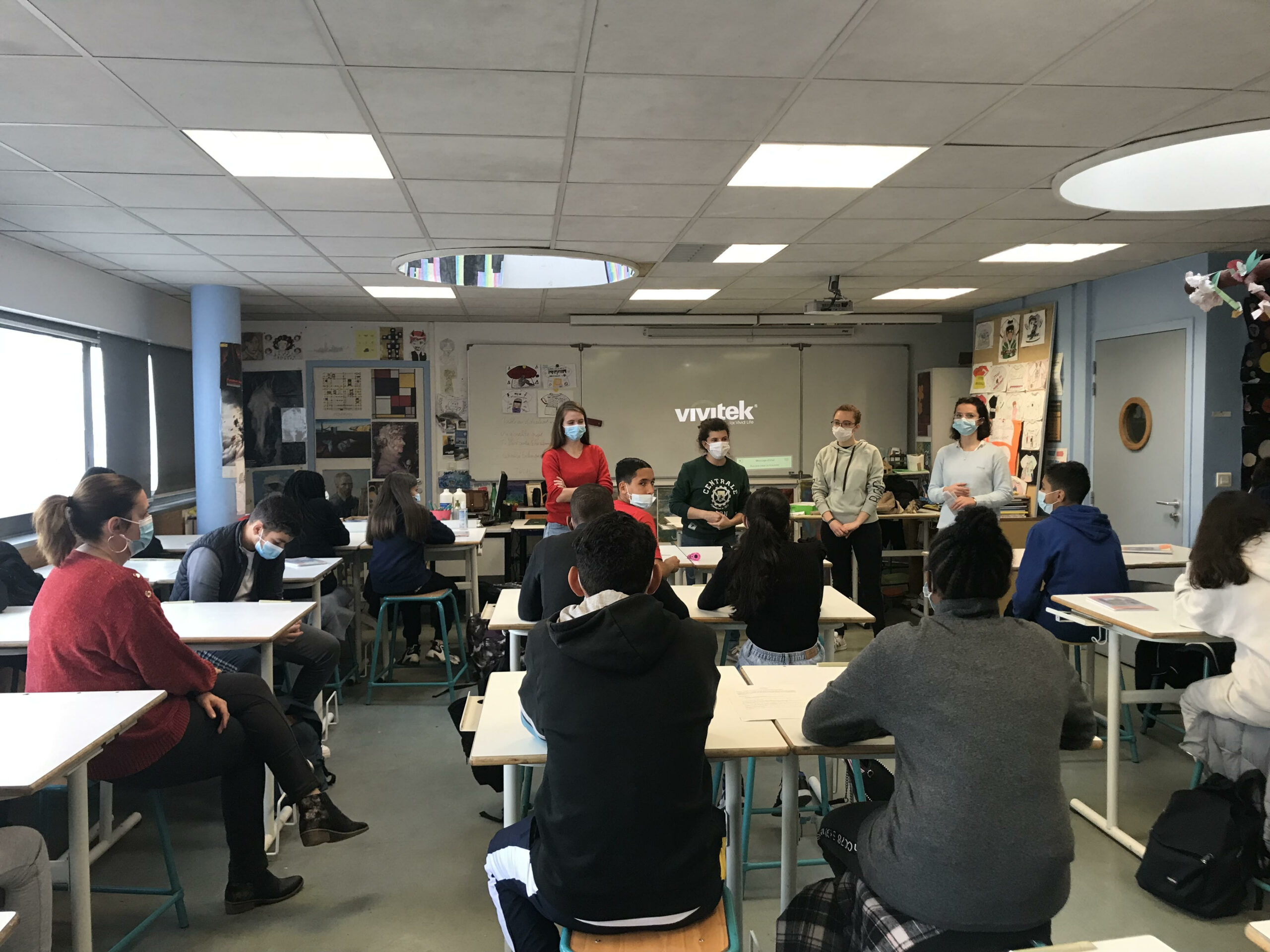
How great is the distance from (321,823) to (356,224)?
2.82 m

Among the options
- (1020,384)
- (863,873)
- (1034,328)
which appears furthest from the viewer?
(1020,384)

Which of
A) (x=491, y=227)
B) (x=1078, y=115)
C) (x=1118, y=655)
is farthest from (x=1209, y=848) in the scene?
(x=491, y=227)

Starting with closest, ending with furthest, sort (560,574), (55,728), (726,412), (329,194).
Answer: (55,728), (560,574), (329,194), (726,412)

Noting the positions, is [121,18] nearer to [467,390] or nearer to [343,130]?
[343,130]

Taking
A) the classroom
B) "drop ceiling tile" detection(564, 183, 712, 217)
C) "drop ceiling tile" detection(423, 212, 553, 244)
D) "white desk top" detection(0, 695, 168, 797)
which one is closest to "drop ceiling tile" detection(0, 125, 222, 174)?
the classroom

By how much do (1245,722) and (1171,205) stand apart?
2.52 metres

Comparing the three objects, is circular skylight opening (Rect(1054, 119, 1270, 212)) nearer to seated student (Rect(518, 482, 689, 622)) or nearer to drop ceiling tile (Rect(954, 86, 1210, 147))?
drop ceiling tile (Rect(954, 86, 1210, 147))

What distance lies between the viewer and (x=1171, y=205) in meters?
4.02

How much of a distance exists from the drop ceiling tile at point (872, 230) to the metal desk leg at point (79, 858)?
148 inches

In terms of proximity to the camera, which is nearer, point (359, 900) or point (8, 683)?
point (359, 900)

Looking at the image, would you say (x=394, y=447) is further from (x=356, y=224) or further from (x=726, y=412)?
(x=356, y=224)

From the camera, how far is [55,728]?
2090 millimetres

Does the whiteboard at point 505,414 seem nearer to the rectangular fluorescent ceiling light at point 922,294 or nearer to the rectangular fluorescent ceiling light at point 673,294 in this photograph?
the rectangular fluorescent ceiling light at point 673,294

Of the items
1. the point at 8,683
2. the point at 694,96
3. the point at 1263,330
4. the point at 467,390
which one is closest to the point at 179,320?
the point at 467,390
